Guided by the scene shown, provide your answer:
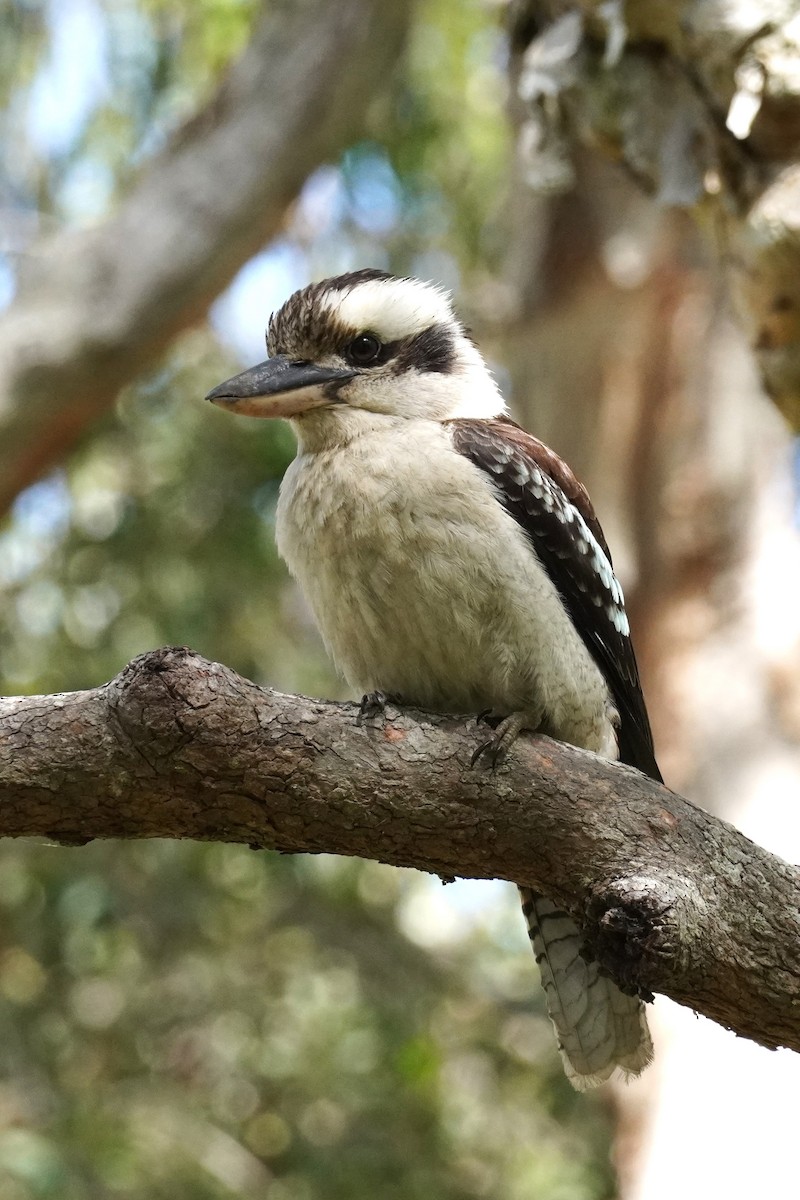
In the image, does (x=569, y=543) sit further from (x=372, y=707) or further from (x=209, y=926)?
(x=209, y=926)

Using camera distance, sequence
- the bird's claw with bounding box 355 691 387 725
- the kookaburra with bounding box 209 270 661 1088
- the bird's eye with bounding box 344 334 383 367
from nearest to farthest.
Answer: the bird's claw with bounding box 355 691 387 725 → the kookaburra with bounding box 209 270 661 1088 → the bird's eye with bounding box 344 334 383 367

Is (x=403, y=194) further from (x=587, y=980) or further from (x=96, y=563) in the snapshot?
(x=587, y=980)

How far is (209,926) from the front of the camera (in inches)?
218

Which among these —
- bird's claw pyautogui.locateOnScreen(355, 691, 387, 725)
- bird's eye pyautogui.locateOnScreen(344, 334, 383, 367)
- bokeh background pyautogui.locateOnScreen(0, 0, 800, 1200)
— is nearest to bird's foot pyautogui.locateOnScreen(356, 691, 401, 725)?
bird's claw pyautogui.locateOnScreen(355, 691, 387, 725)

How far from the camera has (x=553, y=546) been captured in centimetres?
287

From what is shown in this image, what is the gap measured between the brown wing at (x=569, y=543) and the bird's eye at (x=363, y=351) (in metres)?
0.26

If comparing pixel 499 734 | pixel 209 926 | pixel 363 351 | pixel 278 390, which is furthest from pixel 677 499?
pixel 499 734

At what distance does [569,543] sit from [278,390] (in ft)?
2.13

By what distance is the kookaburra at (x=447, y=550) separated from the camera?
8.69ft

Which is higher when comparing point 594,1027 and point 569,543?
point 569,543

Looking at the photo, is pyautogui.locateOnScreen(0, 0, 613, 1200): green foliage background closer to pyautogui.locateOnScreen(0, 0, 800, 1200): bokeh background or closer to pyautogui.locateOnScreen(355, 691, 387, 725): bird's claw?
pyautogui.locateOnScreen(0, 0, 800, 1200): bokeh background

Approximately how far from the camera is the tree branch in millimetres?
2164

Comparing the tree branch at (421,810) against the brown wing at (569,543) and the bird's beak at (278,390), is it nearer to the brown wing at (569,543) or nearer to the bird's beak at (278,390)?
the brown wing at (569,543)

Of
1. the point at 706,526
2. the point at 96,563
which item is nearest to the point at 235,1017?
the point at 96,563
